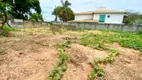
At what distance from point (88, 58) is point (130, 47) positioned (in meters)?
2.57

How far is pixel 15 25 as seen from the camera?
35.7ft

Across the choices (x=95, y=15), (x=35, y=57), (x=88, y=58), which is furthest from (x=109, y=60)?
(x=95, y=15)

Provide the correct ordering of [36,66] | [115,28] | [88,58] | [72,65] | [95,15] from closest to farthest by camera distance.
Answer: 1. [36,66]
2. [72,65]
3. [88,58]
4. [115,28]
5. [95,15]

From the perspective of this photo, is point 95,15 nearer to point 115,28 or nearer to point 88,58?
point 115,28

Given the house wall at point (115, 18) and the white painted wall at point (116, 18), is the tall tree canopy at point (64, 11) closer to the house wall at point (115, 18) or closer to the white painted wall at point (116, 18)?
the house wall at point (115, 18)

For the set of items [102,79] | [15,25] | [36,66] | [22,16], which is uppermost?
[22,16]

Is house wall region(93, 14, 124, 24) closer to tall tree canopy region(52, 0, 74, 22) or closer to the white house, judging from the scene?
the white house

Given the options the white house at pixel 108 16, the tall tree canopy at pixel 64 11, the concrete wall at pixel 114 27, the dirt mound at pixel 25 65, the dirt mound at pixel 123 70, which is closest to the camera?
the dirt mound at pixel 25 65

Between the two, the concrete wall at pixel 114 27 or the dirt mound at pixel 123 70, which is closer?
the dirt mound at pixel 123 70

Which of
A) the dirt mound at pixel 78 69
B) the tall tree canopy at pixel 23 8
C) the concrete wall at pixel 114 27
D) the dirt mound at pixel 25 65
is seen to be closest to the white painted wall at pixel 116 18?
the concrete wall at pixel 114 27

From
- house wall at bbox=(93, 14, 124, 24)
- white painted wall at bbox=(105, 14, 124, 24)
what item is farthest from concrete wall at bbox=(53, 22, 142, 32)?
white painted wall at bbox=(105, 14, 124, 24)

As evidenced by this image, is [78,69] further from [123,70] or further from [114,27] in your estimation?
[114,27]

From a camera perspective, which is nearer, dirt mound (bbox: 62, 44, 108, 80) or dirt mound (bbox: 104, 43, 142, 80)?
dirt mound (bbox: 62, 44, 108, 80)

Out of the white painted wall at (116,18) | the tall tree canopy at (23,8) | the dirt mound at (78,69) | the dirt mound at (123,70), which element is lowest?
the dirt mound at (123,70)
